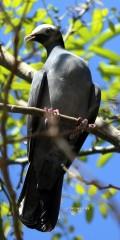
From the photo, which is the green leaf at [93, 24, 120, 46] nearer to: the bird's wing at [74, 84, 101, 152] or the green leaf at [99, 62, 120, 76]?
the green leaf at [99, 62, 120, 76]

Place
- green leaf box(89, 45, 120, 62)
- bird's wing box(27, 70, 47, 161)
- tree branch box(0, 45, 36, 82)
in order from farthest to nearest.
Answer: green leaf box(89, 45, 120, 62) < tree branch box(0, 45, 36, 82) < bird's wing box(27, 70, 47, 161)

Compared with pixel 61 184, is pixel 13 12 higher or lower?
higher

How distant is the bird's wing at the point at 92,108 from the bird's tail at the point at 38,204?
33 cm

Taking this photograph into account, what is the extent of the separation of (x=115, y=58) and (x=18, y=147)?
176 cm

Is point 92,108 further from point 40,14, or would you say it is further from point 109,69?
point 40,14

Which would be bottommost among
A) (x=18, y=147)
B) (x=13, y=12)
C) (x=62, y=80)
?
(x=18, y=147)

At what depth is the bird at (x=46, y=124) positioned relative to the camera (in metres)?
4.88

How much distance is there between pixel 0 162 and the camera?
5.50ft

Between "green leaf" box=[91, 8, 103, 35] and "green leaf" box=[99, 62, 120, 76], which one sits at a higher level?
"green leaf" box=[91, 8, 103, 35]

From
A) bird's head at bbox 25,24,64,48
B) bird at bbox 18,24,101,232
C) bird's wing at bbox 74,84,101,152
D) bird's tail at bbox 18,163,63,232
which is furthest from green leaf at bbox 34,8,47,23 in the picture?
bird's tail at bbox 18,163,63,232

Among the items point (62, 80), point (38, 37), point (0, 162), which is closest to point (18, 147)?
point (38, 37)

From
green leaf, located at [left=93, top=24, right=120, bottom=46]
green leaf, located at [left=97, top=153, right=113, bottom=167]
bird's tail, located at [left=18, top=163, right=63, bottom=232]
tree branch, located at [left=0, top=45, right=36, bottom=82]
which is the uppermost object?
green leaf, located at [left=93, top=24, right=120, bottom=46]

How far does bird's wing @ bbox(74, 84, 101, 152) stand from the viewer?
195 inches

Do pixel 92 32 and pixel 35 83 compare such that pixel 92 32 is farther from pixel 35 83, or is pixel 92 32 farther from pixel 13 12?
pixel 35 83
